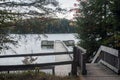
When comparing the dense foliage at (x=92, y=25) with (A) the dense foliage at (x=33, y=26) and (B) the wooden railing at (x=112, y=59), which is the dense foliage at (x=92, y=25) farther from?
(A) the dense foliage at (x=33, y=26)

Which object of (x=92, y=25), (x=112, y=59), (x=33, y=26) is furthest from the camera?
(x=92, y=25)

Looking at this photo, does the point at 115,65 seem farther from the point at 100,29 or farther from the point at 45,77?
the point at 100,29

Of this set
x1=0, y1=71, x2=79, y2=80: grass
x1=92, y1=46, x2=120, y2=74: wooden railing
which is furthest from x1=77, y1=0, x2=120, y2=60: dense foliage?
x1=0, y1=71, x2=79, y2=80: grass

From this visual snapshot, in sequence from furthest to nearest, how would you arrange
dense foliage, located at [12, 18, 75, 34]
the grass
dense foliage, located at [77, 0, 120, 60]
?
dense foliage, located at [77, 0, 120, 60] → the grass → dense foliage, located at [12, 18, 75, 34]

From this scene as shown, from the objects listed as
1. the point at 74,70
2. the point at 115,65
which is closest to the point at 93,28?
the point at 115,65

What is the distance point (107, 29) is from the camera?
13461 millimetres

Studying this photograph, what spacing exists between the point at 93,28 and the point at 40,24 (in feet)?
26.8

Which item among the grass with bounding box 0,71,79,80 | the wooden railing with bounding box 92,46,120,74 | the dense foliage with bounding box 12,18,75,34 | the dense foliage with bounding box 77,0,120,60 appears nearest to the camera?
the dense foliage with bounding box 12,18,75,34

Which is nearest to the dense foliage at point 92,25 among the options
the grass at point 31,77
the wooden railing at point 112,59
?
the wooden railing at point 112,59

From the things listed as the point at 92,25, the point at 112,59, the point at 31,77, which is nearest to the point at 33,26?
the point at 31,77

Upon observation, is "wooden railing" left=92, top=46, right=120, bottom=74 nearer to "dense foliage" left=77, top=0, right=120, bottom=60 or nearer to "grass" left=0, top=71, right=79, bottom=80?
"grass" left=0, top=71, right=79, bottom=80

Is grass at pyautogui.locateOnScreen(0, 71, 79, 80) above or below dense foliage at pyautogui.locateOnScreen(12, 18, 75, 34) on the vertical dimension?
below

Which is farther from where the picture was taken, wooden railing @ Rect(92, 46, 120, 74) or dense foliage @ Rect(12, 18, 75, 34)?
wooden railing @ Rect(92, 46, 120, 74)

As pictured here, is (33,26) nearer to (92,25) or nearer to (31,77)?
(31,77)
